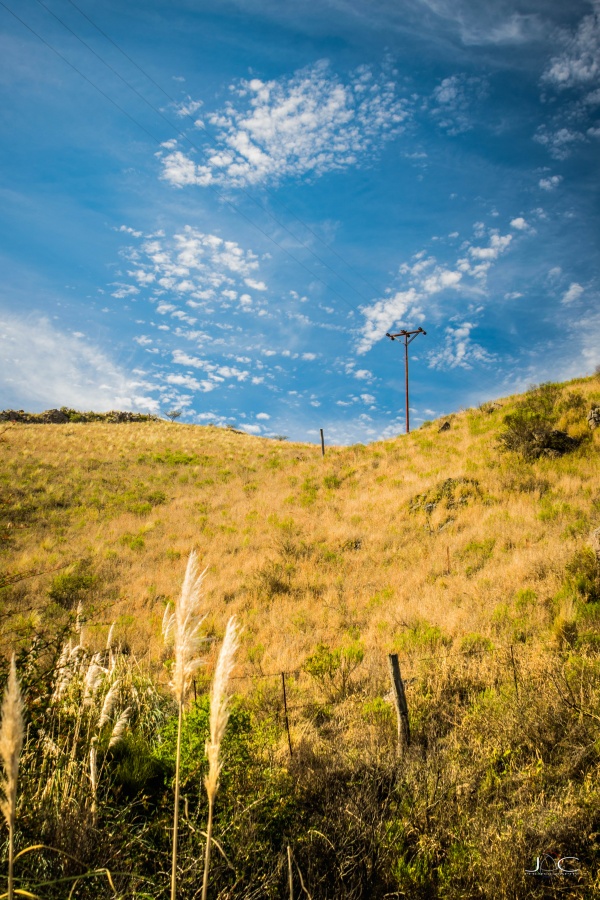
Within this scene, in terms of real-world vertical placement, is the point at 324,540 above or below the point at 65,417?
below

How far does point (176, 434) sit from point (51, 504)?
25294 millimetres

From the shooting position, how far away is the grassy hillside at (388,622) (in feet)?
12.1

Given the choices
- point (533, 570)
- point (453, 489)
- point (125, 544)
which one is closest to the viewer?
point (533, 570)

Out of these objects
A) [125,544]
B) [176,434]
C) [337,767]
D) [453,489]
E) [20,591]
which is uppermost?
[176,434]

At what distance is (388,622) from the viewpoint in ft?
31.4

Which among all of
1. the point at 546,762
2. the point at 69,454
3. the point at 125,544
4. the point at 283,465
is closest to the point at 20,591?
the point at 125,544

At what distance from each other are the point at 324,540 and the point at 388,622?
6.03 meters

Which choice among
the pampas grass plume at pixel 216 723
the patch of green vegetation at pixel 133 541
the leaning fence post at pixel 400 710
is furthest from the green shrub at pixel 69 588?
the pampas grass plume at pixel 216 723

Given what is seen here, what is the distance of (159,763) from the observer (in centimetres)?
450

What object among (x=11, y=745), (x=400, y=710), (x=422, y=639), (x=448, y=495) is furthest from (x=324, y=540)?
(x=11, y=745)

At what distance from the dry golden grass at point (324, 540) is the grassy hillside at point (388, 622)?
0.09 meters

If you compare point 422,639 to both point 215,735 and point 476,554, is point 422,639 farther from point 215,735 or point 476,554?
point 215,735

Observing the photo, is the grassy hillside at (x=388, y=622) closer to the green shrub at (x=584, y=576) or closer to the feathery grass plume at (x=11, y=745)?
the green shrub at (x=584, y=576)

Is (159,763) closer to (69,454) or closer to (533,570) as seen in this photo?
(533,570)
